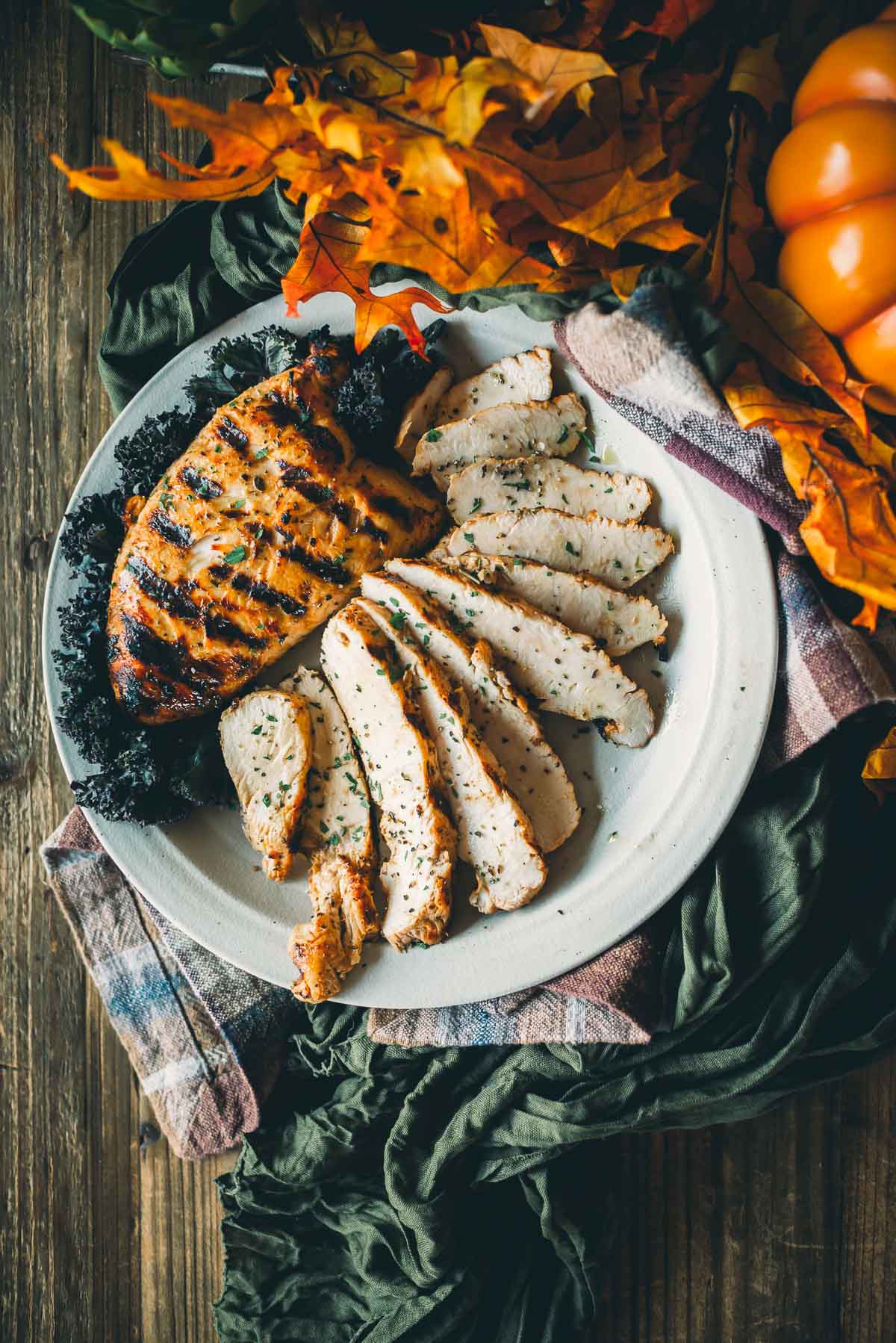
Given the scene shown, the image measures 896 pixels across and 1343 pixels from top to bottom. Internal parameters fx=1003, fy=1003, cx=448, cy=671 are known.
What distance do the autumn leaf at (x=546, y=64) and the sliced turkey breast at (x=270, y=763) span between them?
128 cm

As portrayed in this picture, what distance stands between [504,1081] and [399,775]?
2.40 ft

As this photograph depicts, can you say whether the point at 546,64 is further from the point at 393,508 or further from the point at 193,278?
the point at 193,278

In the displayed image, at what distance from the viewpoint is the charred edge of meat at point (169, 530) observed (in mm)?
2182

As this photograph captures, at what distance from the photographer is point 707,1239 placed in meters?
2.44

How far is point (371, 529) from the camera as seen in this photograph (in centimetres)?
217

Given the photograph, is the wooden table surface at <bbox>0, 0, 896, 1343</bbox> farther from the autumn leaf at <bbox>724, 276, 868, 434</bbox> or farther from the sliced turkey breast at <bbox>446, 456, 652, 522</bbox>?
the autumn leaf at <bbox>724, 276, 868, 434</bbox>

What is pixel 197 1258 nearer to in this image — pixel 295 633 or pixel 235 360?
pixel 295 633

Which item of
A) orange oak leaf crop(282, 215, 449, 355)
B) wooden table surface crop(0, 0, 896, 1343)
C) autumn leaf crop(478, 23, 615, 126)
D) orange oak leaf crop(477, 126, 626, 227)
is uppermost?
autumn leaf crop(478, 23, 615, 126)

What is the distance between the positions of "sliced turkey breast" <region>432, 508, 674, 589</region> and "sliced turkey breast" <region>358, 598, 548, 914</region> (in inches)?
10.2

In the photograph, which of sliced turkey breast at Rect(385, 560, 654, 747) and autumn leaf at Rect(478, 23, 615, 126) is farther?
sliced turkey breast at Rect(385, 560, 654, 747)

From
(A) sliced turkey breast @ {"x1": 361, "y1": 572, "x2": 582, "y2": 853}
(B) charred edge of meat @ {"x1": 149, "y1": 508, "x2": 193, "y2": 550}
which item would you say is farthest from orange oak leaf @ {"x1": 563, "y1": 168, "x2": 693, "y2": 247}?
(B) charred edge of meat @ {"x1": 149, "y1": 508, "x2": 193, "y2": 550}

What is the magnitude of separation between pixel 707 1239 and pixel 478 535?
1787 millimetres

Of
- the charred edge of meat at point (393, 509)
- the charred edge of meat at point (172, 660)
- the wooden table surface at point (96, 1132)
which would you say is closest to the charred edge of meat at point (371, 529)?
the charred edge of meat at point (393, 509)

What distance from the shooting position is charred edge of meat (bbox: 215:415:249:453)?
7.09 ft
